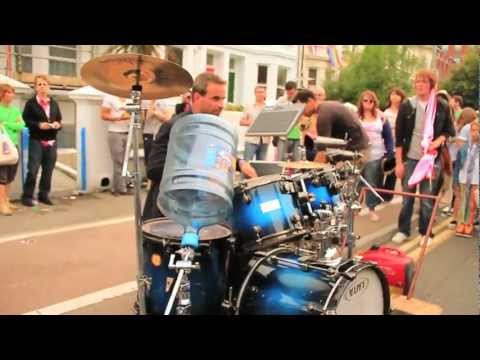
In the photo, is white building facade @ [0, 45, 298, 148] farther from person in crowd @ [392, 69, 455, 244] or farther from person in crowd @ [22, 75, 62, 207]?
person in crowd @ [392, 69, 455, 244]

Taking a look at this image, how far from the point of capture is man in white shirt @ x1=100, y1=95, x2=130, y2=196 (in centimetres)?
787

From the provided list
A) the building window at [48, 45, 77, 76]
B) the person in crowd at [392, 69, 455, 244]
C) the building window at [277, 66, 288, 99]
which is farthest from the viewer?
the building window at [277, 66, 288, 99]

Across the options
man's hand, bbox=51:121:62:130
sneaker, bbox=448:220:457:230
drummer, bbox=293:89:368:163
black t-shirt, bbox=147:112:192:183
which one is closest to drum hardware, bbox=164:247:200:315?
black t-shirt, bbox=147:112:192:183

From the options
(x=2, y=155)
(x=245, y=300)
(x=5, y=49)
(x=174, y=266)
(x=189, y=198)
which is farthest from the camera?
(x=5, y=49)

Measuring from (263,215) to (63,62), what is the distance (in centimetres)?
1684

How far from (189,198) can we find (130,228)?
13.0 ft

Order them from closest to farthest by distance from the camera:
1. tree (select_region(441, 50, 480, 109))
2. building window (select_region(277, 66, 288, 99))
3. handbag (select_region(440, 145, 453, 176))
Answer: handbag (select_region(440, 145, 453, 176))
building window (select_region(277, 66, 288, 99))
tree (select_region(441, 50, 480, 109))

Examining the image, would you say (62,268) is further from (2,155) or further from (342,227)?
(342,227)

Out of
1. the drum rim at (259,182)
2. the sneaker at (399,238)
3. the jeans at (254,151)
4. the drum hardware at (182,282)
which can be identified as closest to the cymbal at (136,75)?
the drum rim at (259,182)

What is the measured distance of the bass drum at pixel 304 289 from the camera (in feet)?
8.94

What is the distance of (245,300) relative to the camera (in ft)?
9.50

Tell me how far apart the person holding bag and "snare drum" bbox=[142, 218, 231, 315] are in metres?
4.18

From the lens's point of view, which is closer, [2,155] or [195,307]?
[195,307]
